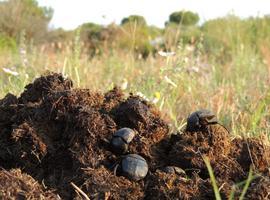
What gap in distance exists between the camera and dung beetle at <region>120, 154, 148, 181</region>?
199 cm

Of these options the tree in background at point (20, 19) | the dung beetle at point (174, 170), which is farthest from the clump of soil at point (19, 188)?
the tree in background at point (20, 19)

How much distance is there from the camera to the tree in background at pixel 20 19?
47.8ft

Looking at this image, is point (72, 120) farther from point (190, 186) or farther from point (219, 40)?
point (219, 40)

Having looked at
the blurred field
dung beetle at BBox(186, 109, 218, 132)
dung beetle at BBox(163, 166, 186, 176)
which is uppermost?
dung beetle at BBox(186, 109, 218, 132)

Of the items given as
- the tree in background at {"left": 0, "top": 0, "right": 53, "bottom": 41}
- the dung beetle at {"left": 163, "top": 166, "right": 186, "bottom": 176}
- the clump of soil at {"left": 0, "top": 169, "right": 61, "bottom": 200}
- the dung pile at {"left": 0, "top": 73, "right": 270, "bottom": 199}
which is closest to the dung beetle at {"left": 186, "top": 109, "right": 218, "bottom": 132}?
the dung pile at {"left": 0, "top": 73, "right": 270, "bottom": 199}

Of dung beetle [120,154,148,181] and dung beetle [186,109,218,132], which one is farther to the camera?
dung beetle [186,109,218,132]

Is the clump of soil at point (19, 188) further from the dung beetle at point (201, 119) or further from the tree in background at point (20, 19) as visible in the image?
the tree in background at point (20, 19)

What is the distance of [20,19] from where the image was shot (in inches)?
610

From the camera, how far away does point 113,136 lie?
84.0 inches

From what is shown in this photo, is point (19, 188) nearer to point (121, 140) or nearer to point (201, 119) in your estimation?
point (121, 140)

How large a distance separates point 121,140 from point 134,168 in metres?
0.16

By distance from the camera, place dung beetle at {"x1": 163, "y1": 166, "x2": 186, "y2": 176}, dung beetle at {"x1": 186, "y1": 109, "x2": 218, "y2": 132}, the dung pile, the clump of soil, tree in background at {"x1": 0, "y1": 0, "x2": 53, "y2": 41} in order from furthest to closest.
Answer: tree in background at {"x1": 0, "y1": 0, "x2": 53, "y2": 41}, dung beetle at {"x1": 186, "y1": 109, "x2": 218, "y2": 132}, dung beetle at {"x1": 163, "y1": 166, "x2": 186, "y2": 176}, the dung pile, the clump of soil

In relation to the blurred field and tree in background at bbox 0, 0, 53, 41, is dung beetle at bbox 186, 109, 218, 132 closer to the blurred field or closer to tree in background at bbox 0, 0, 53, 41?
the blurred field

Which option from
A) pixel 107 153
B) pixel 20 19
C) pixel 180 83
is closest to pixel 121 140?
pixel 107 153
